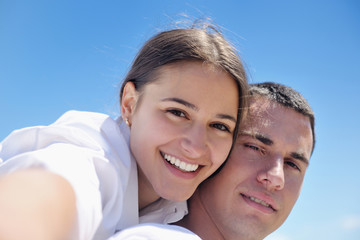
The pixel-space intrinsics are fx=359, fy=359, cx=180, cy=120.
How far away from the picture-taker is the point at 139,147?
7.11 feet

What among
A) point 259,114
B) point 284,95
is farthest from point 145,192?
point 284,95

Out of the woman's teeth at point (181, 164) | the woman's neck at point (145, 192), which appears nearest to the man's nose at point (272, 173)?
the woman's teeth at point (181, 164)

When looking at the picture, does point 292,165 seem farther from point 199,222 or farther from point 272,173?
point 199,222

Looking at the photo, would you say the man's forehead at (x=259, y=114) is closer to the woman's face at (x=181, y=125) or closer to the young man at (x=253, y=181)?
the young man at (x=253, y=181)

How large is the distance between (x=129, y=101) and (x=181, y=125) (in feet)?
1.60

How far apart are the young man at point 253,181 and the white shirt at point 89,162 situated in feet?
2.04

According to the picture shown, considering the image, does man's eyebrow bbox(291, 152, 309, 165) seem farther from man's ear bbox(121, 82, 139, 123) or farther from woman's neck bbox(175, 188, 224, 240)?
man's ear bbox(121, 82, 139, 123)

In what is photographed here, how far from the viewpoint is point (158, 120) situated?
6.98 feet

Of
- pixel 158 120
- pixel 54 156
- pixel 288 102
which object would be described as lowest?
pixel 54 156

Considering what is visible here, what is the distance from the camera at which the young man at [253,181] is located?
9.18ft

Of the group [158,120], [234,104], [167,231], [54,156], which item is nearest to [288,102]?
[234,104]

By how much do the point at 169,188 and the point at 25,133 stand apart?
89 cm

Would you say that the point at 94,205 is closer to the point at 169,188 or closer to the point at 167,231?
the point at 167,231

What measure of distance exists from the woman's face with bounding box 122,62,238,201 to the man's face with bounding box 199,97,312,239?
1.77 ft
